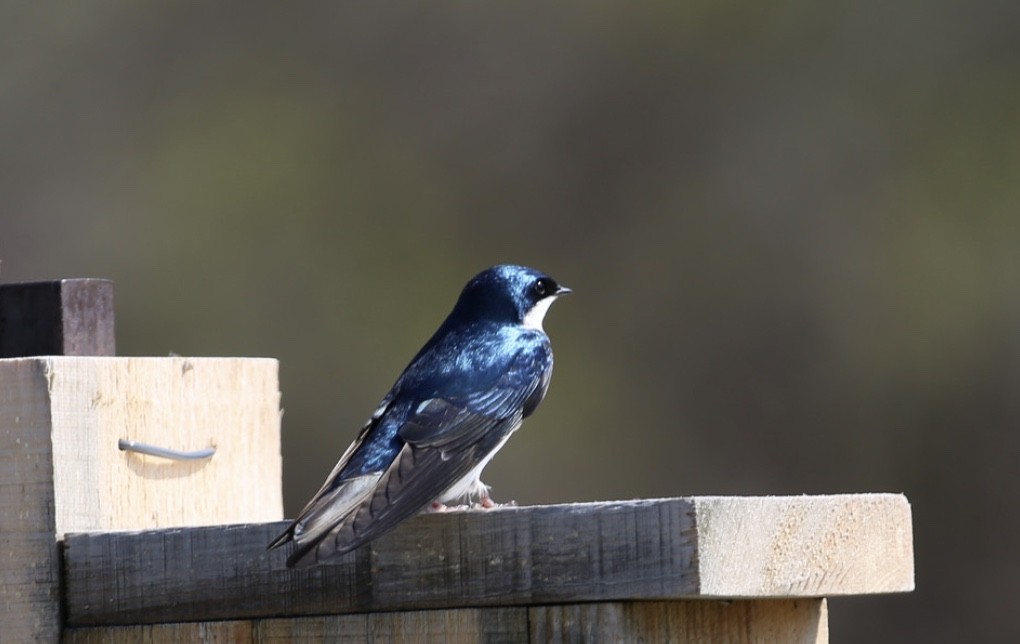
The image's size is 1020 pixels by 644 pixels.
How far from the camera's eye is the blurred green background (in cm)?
1189

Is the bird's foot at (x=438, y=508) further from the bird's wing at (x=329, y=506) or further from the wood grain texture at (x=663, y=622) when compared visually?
the wood grain texture at (x=663, y=622)

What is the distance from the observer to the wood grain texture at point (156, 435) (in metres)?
2.75

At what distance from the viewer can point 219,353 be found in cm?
1288

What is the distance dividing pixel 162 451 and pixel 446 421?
1.48ft

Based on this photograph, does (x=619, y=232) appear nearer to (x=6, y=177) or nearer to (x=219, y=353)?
(x=219, y=353)

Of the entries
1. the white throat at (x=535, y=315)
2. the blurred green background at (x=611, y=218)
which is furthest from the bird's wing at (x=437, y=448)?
the blurred green background at (x=611, y=218)

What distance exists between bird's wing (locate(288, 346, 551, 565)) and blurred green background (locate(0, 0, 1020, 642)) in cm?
835

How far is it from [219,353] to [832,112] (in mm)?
4608

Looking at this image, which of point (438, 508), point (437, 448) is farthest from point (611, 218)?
point (438, 508)

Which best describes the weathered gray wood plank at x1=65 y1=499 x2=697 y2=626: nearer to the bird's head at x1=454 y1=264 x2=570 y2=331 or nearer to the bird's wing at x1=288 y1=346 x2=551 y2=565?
the bird's wing at x1=288 y1=346 x2=551 y2=565

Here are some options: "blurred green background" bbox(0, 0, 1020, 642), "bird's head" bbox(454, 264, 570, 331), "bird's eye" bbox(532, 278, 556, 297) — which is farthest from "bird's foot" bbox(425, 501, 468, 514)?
"blurred green background" bbox(0, 0, 1020, 642)

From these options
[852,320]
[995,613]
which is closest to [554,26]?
[852,320]

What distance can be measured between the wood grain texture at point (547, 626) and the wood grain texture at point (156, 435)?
0.80ft

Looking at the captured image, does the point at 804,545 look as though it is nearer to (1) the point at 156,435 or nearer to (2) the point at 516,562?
Result: (2) the point at 516,562
